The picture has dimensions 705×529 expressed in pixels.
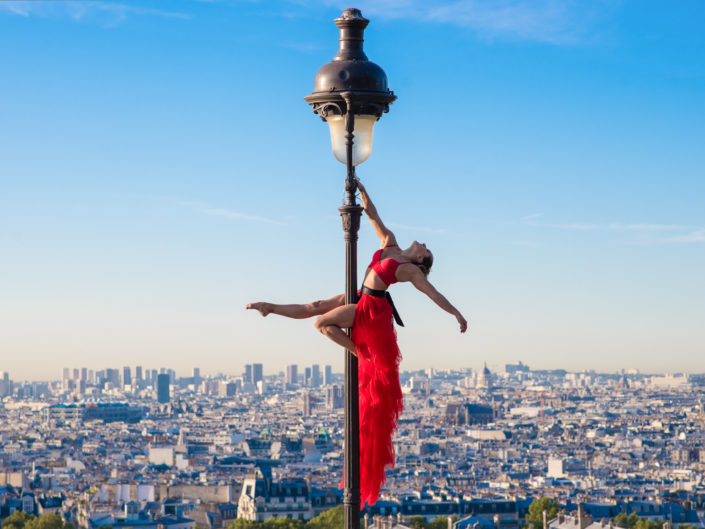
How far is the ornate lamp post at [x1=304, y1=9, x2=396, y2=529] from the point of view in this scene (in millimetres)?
6992

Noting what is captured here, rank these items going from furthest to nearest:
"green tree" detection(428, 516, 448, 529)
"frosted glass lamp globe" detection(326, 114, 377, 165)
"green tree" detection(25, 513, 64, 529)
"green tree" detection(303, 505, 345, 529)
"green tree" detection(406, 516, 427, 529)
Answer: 1. "green tree" detection(428, 516, 448, 529)
2. "green tree" detection(406, 516, 427, 529)
3. "green tree" detection(25, 513, 64, 529)
4. "green tree" detection(303, 505, 345, 529)
5. "frosted glass lamp globe" detection(326, 114, 377, 165)

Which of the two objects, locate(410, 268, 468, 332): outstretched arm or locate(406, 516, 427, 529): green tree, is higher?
locate(410, 268, 468, 332): outstretched arm

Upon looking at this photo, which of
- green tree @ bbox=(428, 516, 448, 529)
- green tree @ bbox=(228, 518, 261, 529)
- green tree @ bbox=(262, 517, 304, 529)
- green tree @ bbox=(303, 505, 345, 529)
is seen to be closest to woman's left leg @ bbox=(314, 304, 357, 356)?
green tree @ bbox=(303, 505, 345, 529)

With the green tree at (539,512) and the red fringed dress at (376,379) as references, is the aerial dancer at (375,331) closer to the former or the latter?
the red fringed dress at (376,379)

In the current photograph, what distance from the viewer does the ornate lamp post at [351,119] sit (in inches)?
275

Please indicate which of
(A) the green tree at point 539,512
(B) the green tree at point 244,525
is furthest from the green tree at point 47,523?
(A) the green tree at point 539,512

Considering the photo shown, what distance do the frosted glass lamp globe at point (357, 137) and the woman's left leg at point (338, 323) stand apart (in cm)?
70

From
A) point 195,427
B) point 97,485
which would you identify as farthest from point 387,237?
point 195,427

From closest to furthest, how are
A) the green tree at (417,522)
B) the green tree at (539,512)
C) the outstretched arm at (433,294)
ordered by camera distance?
the outstretched arm at (433,294) < the green tree at (417,522) < the green tree at (539,512)

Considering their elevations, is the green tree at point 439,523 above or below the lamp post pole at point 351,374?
below

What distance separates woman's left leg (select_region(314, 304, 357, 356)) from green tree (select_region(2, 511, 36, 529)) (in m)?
54.0

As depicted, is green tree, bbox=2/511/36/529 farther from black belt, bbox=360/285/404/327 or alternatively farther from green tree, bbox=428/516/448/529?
black belt, bbox=360/285/404/327


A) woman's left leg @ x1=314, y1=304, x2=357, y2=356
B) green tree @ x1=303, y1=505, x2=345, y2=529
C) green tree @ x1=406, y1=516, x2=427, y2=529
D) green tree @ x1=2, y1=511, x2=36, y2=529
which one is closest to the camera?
woman's left leg @ x1=314, y1=304, x2=357, y2=356

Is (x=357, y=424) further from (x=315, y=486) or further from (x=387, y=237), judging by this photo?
(x=315, y=486)
